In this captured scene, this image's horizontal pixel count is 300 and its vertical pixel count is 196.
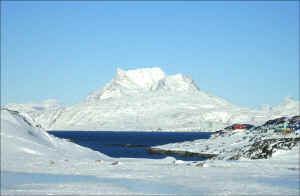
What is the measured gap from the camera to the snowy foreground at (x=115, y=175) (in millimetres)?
18578

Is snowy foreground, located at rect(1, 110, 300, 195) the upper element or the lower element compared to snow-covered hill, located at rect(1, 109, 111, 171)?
lower

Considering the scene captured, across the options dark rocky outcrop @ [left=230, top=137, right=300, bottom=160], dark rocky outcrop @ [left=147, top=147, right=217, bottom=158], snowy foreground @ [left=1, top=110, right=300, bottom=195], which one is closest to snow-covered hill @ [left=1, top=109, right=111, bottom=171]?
snowy foreground @ [left=1, top=110, right=300, bottom=195]

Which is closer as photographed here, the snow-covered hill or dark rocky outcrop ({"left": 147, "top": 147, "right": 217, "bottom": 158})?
the snow-covered hill

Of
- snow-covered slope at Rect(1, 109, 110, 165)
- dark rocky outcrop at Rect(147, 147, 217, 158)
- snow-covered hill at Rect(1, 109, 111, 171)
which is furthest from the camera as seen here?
dark rocky outcrop at Rect(147, 147, 217, 158)

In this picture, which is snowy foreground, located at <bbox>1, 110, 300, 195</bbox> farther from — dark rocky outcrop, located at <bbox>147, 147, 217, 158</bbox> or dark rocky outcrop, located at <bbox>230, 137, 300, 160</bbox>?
dark rocky outcrop, located at <bbox>147, 147, 217, 158</bbox>

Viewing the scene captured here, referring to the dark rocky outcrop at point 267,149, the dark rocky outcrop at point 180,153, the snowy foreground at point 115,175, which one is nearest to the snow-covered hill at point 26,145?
the snowy foreground at point 115,175

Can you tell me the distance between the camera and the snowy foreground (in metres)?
18.6

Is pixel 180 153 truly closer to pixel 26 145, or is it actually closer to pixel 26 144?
pixel 26 144

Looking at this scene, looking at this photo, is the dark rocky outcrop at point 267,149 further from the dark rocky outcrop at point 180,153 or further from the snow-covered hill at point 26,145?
the dark rocky outcrop at point 180,153

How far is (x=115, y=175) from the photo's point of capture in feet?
77.0

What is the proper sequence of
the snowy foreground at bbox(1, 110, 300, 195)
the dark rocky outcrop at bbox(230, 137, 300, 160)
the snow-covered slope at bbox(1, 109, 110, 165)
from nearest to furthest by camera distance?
the snowy foreground at bbox(1, 110, 300, 195) → the snow-covered slope at bbox(1, 109, 110, 165) → the dark rocky outcrop at bbox(230, 137, 300, 160)

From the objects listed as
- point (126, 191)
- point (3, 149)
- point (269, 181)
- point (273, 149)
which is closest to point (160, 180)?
point (126, 191)

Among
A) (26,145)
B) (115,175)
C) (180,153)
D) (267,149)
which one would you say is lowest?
(115,175)

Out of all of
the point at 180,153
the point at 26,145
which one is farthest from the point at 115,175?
the point at 180,153
